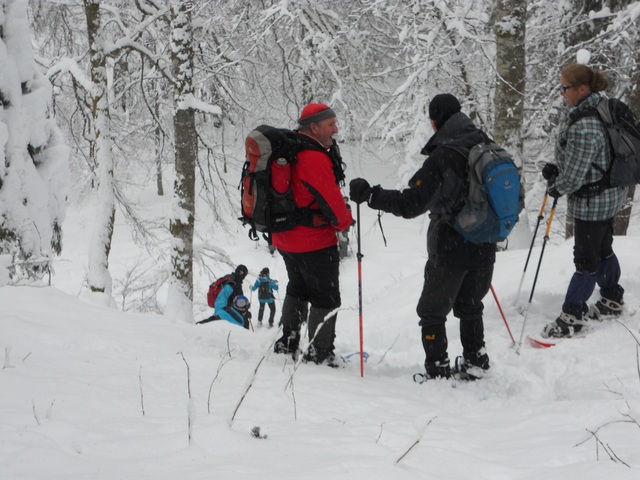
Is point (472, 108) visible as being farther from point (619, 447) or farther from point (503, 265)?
point (619, 447)

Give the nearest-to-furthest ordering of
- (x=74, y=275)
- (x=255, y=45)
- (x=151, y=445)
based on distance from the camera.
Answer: (x=151, y=445) < (x=255, y=45) < (x=74, y=275)

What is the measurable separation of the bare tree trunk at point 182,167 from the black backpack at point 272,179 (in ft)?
14.3

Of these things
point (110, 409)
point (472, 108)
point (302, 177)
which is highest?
point (472, 108)

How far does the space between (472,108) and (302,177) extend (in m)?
8.45

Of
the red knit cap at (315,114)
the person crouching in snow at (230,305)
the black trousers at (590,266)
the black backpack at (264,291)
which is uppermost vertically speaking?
the red knit cap at (315,114)

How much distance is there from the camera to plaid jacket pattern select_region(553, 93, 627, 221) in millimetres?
4105

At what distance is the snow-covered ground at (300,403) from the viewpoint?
6.23ft

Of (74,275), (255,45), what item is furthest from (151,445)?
(74,275)

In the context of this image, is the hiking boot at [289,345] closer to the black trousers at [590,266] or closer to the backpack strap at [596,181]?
the black trousers at [590,266]

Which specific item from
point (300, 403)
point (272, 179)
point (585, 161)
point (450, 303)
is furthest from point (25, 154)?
point (585, 161)

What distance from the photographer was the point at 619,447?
215cm

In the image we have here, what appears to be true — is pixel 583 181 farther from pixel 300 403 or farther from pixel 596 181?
pixel 300 403

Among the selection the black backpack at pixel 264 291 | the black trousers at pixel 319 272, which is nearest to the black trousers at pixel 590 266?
the black trousers at pixel 319 272

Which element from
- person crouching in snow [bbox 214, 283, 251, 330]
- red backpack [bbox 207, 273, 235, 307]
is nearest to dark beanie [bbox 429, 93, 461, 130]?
person crouching in snow [bbox 214, 283, 251, 330]
